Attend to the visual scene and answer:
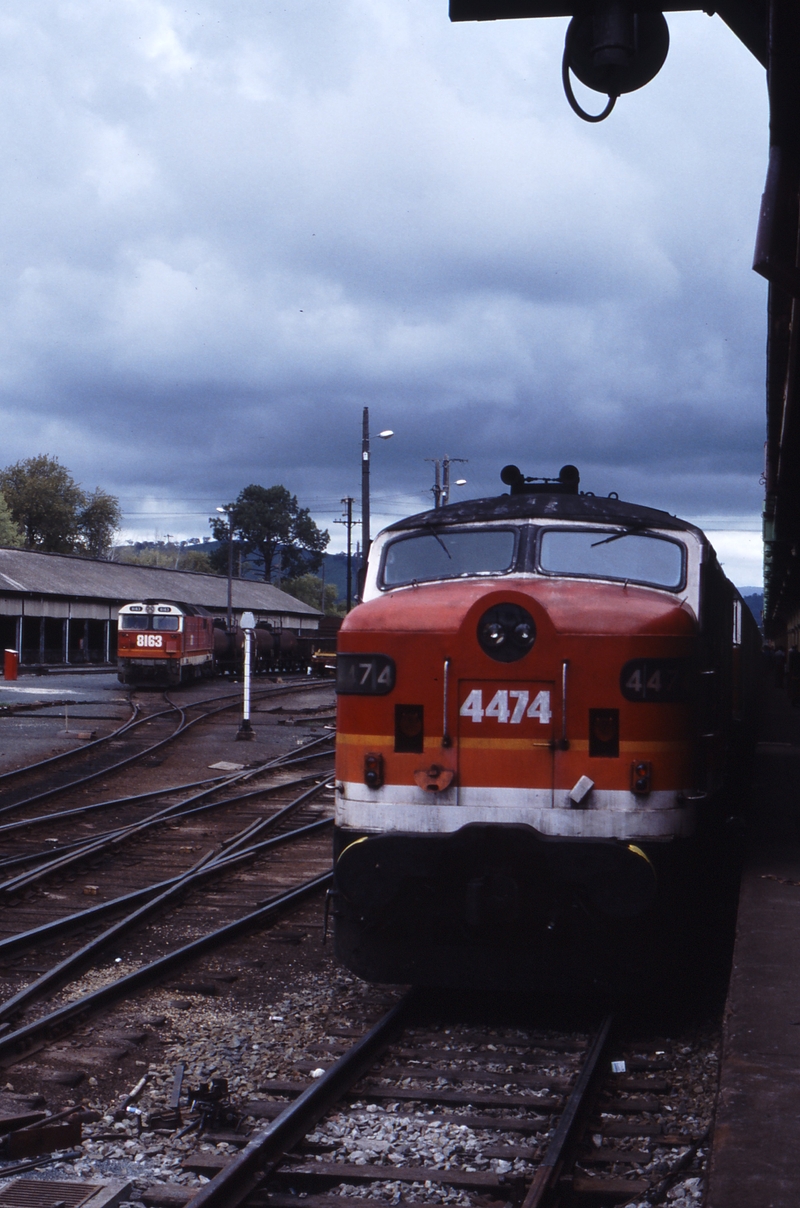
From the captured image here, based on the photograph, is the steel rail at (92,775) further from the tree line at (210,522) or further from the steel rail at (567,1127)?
the tree line at (210,522)

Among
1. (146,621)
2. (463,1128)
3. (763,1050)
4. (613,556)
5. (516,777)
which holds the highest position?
(146,621)

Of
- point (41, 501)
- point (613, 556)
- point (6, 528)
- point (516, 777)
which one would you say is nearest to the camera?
point (516, 777)

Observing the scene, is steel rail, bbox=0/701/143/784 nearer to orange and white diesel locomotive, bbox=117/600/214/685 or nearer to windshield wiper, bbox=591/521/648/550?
orange and white diesel locomotive, bbox=117/600/214/685

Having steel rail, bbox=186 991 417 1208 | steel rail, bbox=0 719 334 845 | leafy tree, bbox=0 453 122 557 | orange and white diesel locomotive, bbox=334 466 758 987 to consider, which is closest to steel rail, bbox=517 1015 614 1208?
orange and white diesel locomotive, bbox=334 466 758 987

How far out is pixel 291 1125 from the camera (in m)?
5.11

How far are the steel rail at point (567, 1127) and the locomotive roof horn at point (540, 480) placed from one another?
390cm

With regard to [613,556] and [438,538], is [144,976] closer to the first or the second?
[438,538]

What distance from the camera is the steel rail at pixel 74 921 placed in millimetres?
8289

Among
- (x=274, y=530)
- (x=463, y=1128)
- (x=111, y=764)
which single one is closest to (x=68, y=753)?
(x=111, y=764)

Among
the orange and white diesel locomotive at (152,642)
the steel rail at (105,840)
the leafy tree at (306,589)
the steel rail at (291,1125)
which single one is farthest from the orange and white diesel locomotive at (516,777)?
the leafy tree at (306,589)

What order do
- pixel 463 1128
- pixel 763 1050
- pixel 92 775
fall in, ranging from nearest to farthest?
pixel 763 1050, pixel 463 1128, pixel 92 775

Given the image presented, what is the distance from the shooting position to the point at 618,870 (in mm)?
6262

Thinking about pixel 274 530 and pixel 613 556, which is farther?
pixel 274 530

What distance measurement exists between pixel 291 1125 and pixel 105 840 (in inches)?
300
